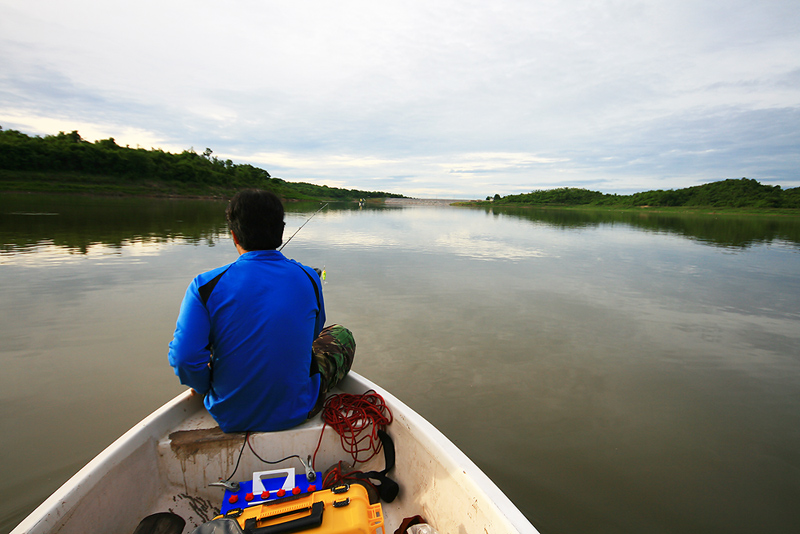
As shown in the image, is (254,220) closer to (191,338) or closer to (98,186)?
(191,338)

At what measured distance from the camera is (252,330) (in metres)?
1.81

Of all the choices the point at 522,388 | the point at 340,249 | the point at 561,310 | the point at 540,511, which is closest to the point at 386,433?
the point at 540,511

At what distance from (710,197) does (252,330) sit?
87.9m

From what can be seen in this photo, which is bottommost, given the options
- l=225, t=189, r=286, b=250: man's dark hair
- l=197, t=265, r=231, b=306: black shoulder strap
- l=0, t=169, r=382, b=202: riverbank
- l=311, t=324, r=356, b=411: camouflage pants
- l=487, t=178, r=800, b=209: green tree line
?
l=311, t=324, r=356, b=411: camouflage pants

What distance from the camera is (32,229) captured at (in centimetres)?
1290

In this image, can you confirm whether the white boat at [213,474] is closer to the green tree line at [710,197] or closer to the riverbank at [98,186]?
the riverbank at [98,186]

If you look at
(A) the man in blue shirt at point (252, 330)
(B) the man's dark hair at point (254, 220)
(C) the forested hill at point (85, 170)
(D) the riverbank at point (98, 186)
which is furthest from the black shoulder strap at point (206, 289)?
(C) the forested hill at point (85, 170)

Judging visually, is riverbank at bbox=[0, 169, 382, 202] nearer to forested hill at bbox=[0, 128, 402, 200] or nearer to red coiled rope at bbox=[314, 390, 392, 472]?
forested hill at bbox=[0, 128, 402, 200]

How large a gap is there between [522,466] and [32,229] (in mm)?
17687

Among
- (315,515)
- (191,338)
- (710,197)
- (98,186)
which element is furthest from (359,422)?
(710,197)

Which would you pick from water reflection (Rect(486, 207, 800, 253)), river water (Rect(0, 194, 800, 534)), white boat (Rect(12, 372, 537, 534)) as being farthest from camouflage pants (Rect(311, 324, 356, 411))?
water reflection (Rect(486, 207, 800, 253))

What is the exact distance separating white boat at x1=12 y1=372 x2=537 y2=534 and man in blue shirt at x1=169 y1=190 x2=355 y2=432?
0.59ft

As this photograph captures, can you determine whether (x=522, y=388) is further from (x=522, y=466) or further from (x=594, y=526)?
(x=594, y=526)

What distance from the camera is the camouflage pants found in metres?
2.49
